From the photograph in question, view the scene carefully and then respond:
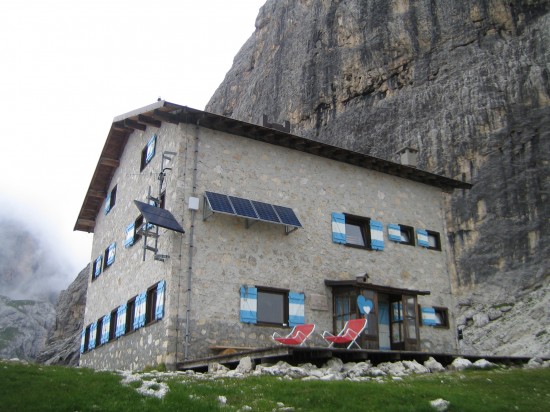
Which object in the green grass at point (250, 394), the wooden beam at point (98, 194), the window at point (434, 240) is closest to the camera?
the green grass at point (250, 394)

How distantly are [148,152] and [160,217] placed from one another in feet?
15.6

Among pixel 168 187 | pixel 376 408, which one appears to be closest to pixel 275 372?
pixel 376 408

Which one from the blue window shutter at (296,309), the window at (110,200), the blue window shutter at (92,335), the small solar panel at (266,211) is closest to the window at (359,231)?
the small solar panel at (266,211)

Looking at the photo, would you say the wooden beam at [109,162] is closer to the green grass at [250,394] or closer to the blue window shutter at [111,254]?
the blue window shutter at [111,254]

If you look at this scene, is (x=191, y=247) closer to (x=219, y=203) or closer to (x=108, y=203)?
(x=219, y=203)

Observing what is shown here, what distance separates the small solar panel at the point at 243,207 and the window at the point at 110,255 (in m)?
6.79

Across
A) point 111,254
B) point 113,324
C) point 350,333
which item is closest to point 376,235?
point 350,333

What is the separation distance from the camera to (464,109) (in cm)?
4541

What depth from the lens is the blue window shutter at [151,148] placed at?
820 inches

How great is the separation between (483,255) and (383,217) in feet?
70.5

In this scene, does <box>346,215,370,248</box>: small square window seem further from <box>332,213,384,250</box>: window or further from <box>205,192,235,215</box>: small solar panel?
<box>205,192,235,215</box>: small solar panel

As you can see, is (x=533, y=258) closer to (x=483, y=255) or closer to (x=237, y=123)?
(x=483, y=255)

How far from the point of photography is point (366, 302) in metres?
19.0

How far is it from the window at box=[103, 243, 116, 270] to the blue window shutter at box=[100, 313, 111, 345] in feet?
6.74
